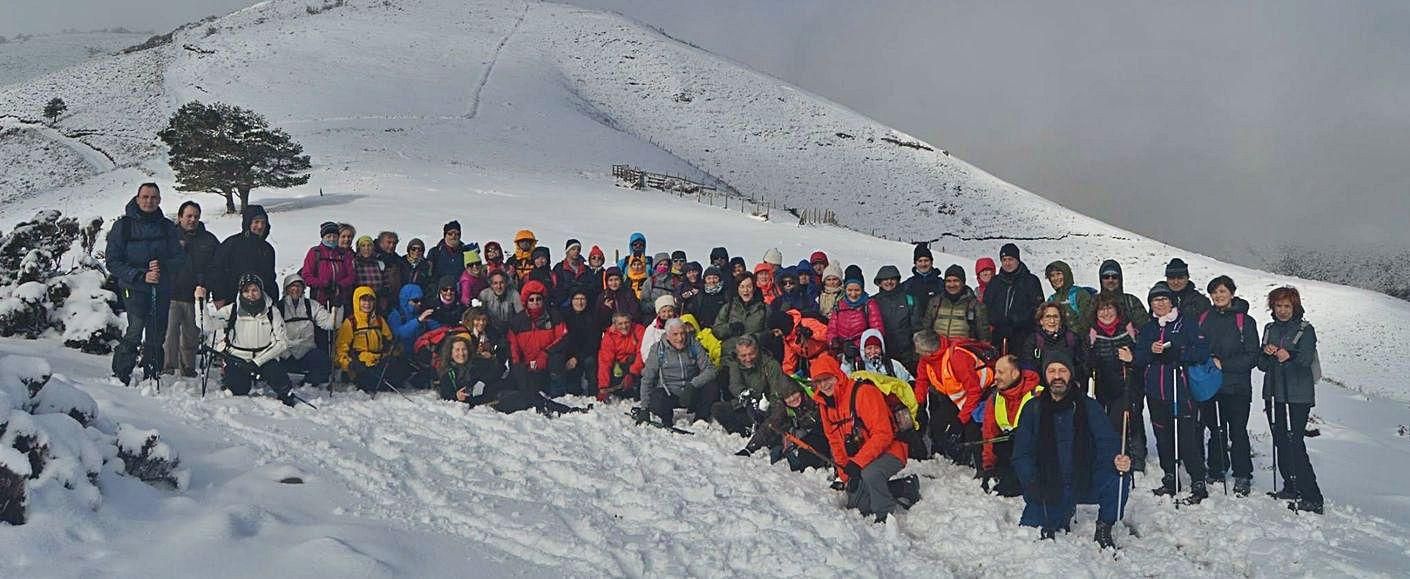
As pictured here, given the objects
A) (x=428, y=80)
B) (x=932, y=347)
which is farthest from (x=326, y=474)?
(x=428, y=80)

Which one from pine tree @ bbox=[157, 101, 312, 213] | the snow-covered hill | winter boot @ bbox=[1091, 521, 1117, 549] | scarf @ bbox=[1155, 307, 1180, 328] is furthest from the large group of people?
pine tree @ bbox=[157, 101, 312, 213]

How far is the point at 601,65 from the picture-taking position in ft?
248

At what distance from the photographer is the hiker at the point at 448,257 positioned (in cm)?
1095

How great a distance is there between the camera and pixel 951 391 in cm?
779

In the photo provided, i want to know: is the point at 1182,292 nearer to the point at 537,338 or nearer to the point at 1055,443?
the point at 1055,443

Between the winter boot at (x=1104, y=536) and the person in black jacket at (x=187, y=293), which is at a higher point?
the person in black jacket at (x=187, y=293)

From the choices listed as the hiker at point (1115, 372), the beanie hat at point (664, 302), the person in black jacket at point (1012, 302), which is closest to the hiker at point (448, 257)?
the beanie hat at point (664, 302)

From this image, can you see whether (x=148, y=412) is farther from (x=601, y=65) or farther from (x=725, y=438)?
(x=601, y=65)

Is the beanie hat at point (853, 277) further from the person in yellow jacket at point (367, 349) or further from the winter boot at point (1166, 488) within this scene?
the person in yellow jacket at point (367, 349)

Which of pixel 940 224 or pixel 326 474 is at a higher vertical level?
pixel 940 224

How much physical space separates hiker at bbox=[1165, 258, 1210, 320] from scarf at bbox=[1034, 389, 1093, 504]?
87.6 inches

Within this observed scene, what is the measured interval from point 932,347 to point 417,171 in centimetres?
3004

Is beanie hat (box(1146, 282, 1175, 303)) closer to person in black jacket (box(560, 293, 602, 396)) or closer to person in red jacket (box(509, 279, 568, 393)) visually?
person in black jacket (box(560, 293, 602, 396))

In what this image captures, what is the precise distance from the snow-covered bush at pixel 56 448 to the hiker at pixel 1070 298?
711 centimetres
